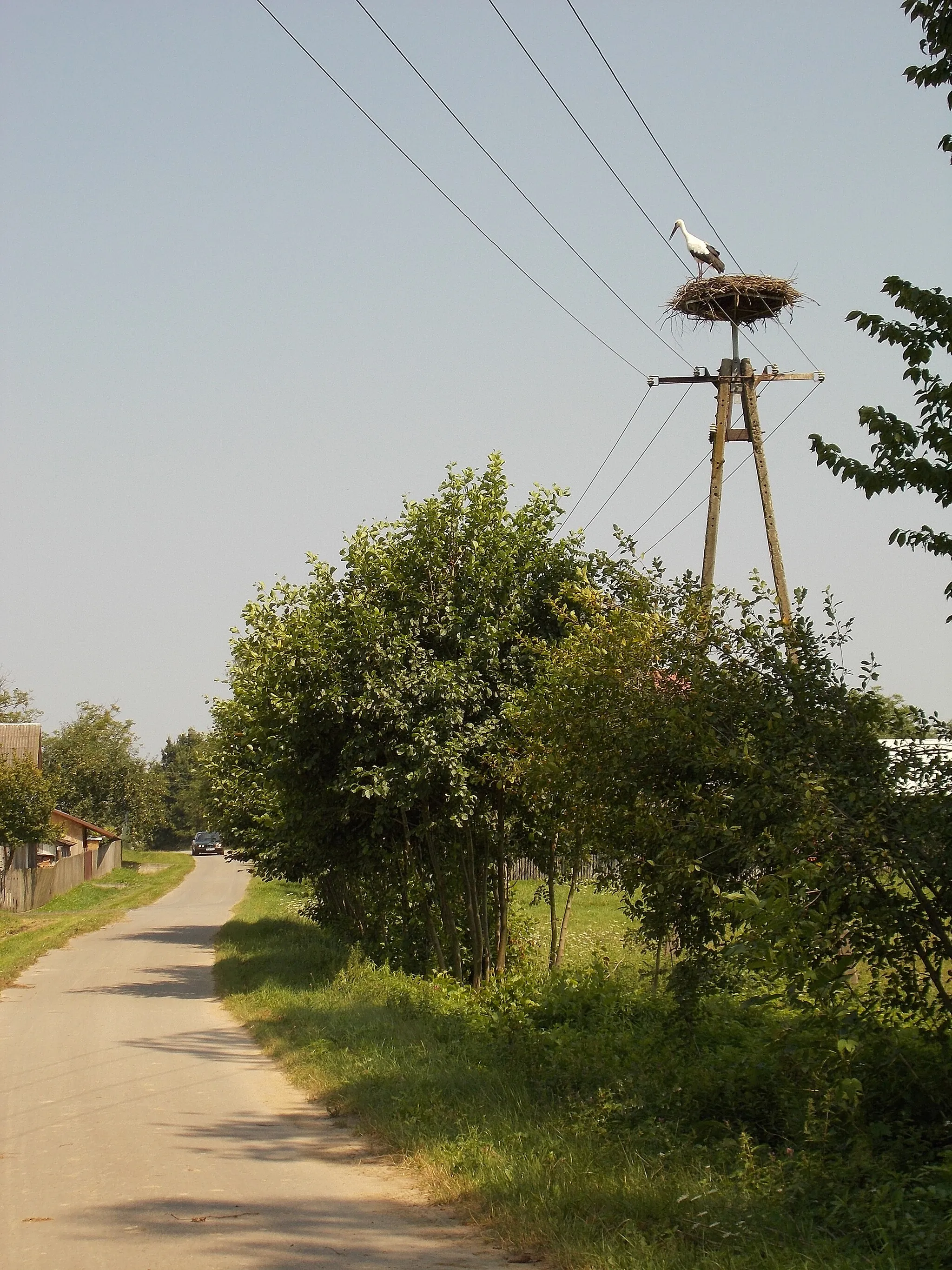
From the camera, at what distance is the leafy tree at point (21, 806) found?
121 feet

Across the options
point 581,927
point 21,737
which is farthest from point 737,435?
point 21,737

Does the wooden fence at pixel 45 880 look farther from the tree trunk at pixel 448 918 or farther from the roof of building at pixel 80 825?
the tree trunk at pixel 448 918

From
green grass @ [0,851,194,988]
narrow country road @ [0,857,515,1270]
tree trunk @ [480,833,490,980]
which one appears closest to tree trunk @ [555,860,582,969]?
tree trunk @ [480,833,490,980]

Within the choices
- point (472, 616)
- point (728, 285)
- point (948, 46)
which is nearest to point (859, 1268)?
point (948, 46)

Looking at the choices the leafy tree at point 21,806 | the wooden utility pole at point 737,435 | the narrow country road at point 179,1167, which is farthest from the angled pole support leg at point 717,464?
A: the leafy tree at point 21,806

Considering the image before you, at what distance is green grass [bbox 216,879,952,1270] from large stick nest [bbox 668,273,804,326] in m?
8.43

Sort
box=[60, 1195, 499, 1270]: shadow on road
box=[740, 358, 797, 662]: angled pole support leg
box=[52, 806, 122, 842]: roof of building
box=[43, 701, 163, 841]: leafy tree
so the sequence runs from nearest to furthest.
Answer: box=[60, 1195, 499, 1270]: shadow on road, box=[740, 358, 797, 662]: angled pole support leg, box=[52, 806, 122, 842]: roof of building, box=[43, 701, 163, 841]: leafy tree

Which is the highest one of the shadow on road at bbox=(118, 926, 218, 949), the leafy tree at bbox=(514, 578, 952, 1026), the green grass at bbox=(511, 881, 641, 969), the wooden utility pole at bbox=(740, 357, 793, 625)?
the wooden utility pole at bbox=(740, 357, 793, 625)

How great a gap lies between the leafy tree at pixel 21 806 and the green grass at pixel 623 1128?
25.2 meters

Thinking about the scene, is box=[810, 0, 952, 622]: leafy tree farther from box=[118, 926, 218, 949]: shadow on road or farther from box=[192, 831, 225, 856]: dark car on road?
box=[192, 831, 225, 856]: dark car on road

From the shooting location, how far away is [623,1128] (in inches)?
322

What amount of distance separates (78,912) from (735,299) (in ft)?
108

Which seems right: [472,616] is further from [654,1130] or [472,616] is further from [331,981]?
[654,1130]

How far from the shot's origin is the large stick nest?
1526 cm
